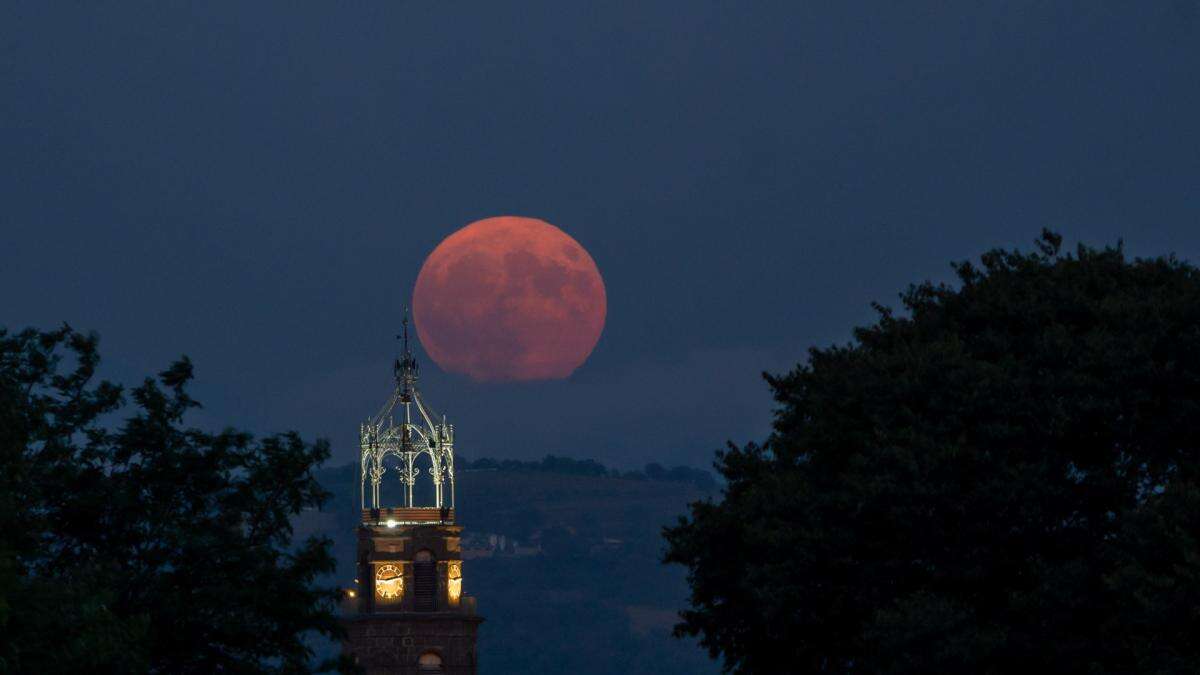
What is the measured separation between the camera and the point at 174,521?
40.2 metres

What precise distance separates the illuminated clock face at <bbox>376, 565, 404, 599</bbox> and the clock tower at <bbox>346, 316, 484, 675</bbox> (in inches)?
1.3

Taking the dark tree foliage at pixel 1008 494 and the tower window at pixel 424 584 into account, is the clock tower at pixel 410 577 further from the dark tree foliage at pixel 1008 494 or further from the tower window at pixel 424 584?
the dark tree foliage at pixel 1008 494

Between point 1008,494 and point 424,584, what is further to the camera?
point 424,584

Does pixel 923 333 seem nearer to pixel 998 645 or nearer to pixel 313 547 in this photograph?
pixel 998 645

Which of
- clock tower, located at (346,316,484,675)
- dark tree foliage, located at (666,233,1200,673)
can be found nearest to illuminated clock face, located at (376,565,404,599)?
clock tower, located at (346,316,484,675)

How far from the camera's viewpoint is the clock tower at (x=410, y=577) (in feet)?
242

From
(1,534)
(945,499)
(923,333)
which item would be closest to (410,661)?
(923,333)

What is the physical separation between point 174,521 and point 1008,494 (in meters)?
15.3

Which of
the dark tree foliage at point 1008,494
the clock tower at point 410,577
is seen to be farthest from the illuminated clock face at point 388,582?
the dark tree foliage at point 1008,494

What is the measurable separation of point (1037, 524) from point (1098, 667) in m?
4.05

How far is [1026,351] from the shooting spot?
4344cm

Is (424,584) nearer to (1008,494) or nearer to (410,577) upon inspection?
(410,577)

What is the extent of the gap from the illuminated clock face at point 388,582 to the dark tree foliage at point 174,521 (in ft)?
107

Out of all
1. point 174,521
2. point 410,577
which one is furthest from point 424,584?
point 174,521
